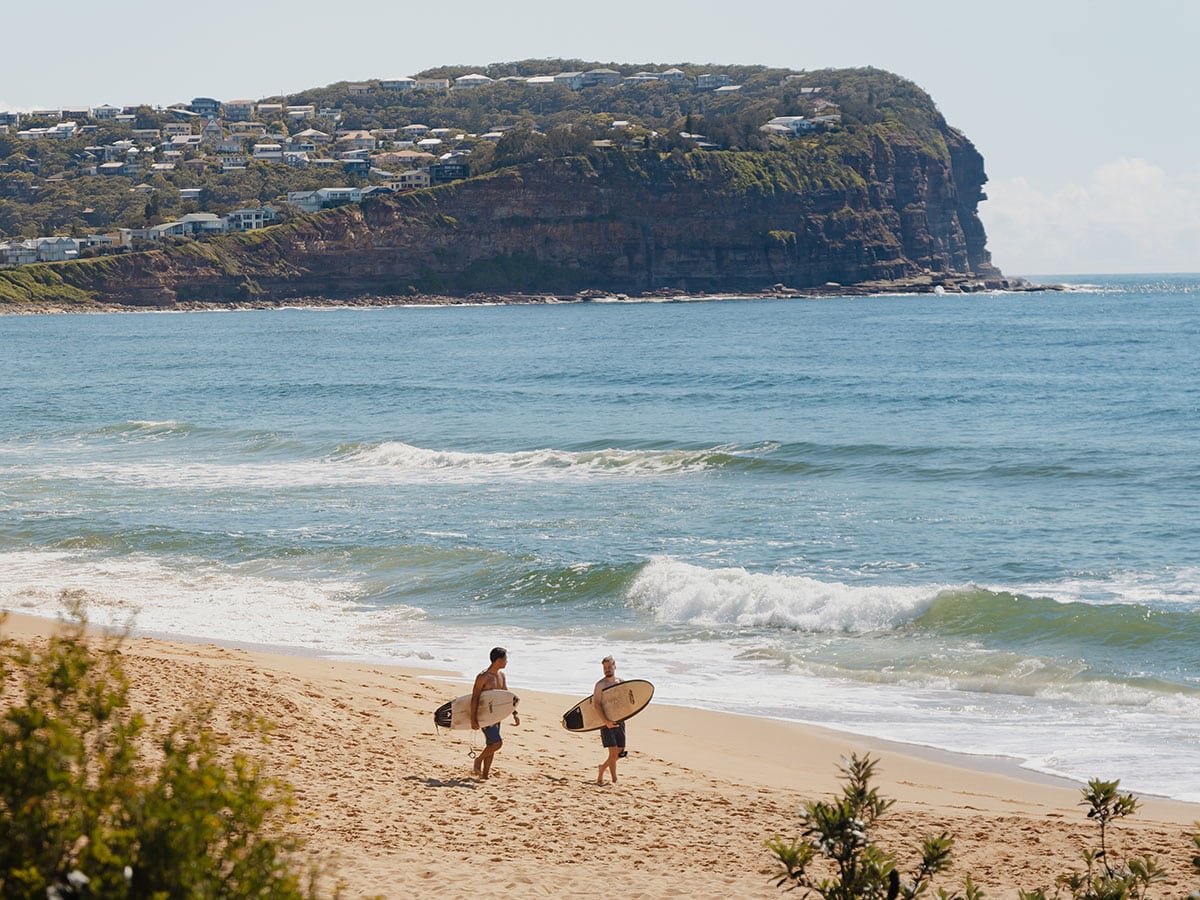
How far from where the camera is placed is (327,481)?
29.1 meters

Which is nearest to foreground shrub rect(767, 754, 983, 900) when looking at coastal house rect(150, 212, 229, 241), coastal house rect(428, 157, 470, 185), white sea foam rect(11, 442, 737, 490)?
white sea foam rect(11, 442, 737, 490)

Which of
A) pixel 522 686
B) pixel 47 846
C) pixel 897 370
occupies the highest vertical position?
pixel 897 370

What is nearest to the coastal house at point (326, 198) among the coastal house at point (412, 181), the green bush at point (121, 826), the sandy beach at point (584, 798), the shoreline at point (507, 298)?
the coastal house at point (412, 181)

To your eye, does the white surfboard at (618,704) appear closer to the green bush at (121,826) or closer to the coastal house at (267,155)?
the green bush at (121,826)

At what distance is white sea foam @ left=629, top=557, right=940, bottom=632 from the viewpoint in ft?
55.8

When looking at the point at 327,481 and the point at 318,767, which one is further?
the point at 327,481

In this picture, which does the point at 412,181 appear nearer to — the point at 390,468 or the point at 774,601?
the point at 390,468

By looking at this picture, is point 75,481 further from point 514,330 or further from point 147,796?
point 514,330

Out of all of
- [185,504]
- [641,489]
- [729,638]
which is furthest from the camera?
[641,489]

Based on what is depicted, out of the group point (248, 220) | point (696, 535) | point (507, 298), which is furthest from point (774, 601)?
point (248, 220)

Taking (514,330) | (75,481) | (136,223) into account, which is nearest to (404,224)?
(136,223)

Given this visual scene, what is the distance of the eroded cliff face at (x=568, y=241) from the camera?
134m

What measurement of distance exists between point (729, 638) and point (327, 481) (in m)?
14.9

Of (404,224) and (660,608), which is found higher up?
(404,224)
